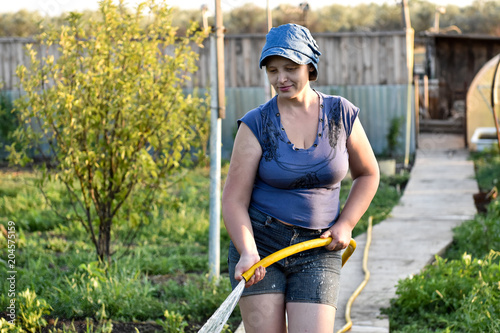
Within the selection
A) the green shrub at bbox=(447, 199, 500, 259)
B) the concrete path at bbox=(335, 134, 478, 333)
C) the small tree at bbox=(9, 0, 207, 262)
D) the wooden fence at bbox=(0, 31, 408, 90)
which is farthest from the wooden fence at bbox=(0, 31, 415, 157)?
the small tree at bbox=(9, 0, 207, 262)

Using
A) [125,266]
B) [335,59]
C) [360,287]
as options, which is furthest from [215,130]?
[335,59]

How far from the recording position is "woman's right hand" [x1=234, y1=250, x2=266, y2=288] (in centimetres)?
253

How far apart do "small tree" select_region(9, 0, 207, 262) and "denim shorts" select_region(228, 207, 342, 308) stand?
2.43m

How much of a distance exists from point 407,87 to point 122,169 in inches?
408

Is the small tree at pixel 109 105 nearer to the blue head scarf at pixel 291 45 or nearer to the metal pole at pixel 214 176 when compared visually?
the metal pole at pixel 214 176

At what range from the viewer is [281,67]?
8.66 feet

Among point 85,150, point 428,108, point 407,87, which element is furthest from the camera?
point 428,108

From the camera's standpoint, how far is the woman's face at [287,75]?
8.65 ft

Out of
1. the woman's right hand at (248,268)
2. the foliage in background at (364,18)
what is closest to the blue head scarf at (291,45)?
the woman's right hand at (248,268)

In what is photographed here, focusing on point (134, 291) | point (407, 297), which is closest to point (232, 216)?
point (134, 291)

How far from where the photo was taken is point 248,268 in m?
2.54

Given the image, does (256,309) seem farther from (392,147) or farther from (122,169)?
(392,147)

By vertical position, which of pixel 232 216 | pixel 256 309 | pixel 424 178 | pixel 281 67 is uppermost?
pixel 281 67

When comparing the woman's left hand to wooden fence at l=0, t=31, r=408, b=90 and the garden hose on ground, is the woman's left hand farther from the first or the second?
wooden fence at l=0, t=31, r=408, b=90
